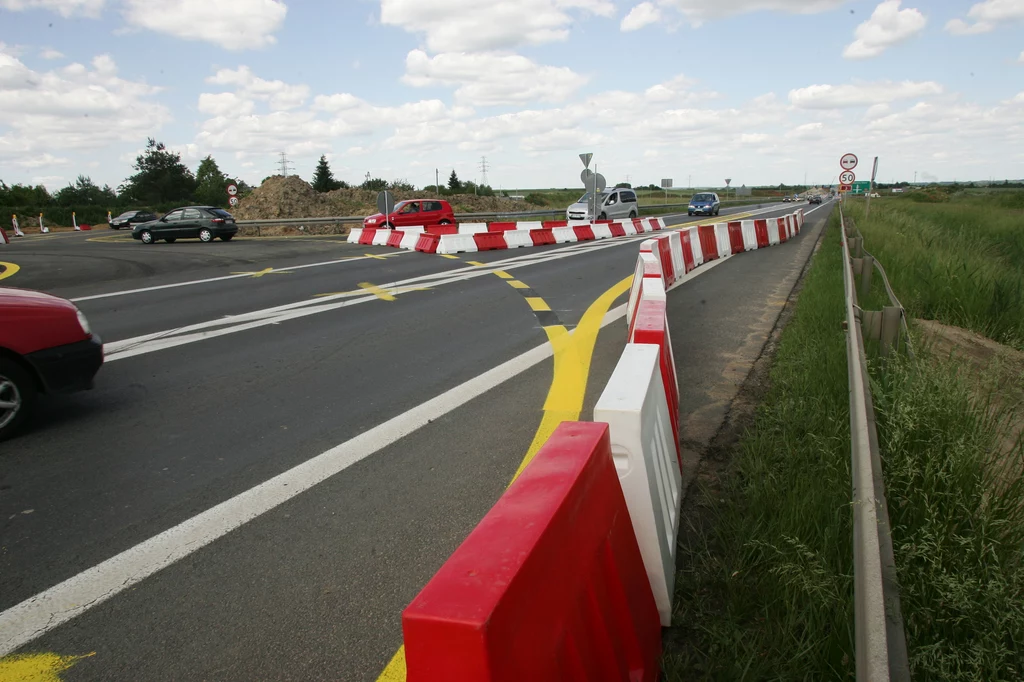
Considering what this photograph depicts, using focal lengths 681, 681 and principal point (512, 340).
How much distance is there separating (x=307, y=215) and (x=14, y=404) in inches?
1840

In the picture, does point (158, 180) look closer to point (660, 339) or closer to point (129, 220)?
point (129, 220)

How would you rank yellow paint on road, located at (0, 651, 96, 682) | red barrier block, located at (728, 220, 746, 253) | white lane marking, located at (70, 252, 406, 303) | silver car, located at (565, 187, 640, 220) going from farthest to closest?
1. silver car, located at (565, 187, 640, 220)
2. red barrier block, located at (728, 220, 746, 253)
3. white lane marking, located at (70, 252, 406, 303)
4. yellow paint on road, located at (0, 651, 96, 682)

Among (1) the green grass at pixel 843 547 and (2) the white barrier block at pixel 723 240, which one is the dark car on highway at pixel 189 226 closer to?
(2) the white barrier block at pixel 723 240

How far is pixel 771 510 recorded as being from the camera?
3.09 meters

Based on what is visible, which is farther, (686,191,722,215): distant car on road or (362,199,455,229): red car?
(686,191,722,215): distant car on road

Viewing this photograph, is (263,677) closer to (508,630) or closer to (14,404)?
(508,630)

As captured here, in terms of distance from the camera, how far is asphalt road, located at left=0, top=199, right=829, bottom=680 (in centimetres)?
260

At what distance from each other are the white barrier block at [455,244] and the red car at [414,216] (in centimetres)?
936

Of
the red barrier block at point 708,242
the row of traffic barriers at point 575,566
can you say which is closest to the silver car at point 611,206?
the red barrier block at point 708,242

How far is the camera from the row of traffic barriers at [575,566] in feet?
4.35

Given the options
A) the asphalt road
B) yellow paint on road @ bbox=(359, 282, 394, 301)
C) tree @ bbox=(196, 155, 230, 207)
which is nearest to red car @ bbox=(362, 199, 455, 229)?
yellow paint on road @ bbox=(359, 282, 394, 301)

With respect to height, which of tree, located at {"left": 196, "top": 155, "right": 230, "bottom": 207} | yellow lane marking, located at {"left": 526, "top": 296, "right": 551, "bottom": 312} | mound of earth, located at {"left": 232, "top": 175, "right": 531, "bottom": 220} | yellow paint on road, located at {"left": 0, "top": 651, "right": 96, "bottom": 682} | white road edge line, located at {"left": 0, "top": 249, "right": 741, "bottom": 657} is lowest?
yellow paint on road, located at {"left": 0, "top": 651, "right": 96, "bottom": 682}

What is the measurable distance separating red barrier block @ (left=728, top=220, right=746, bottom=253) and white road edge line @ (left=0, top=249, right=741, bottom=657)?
14075 mm

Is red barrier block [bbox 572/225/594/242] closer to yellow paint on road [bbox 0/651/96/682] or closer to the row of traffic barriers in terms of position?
the row of traffic barriers
